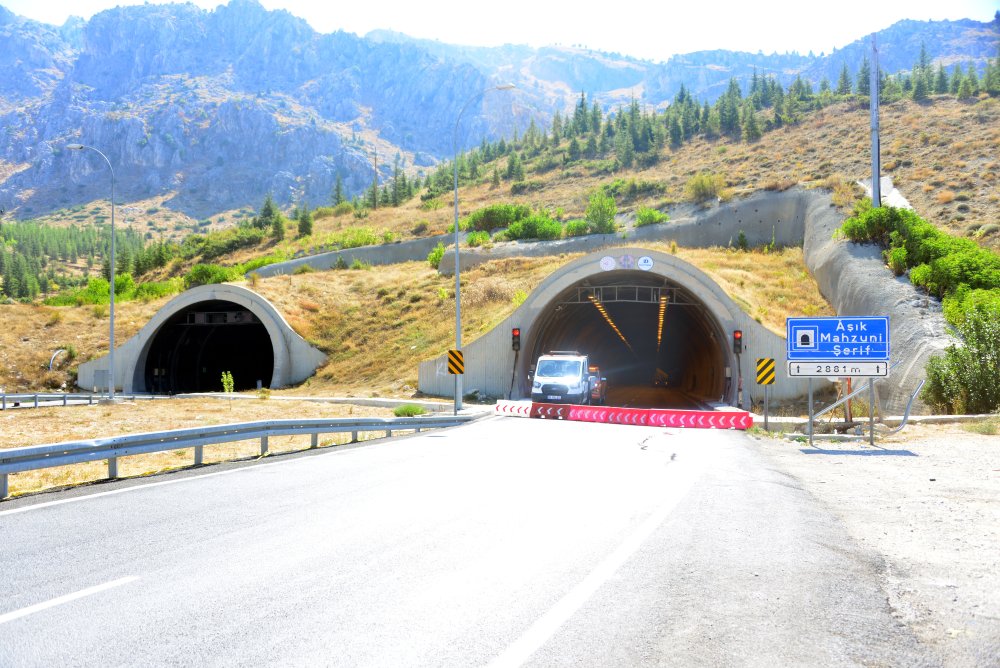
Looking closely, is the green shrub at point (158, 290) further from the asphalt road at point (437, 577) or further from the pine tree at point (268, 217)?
the asphalt road at point (437, 577)

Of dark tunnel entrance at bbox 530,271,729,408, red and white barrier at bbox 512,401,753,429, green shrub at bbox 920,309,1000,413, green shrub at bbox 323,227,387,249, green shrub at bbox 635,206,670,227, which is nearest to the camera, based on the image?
green shrub at bbox 920,309,1000,413

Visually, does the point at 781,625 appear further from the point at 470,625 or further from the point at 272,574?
the point at 272,574

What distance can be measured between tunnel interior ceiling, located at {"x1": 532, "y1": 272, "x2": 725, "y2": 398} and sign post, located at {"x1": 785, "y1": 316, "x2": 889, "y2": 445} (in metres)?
17.5

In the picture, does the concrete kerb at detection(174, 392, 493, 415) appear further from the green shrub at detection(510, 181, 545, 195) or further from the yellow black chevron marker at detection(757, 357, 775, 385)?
the green shrub at detection(510, 181, 545, 195)

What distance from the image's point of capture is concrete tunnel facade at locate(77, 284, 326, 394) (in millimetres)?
44906

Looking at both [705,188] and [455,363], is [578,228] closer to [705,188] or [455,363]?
[705,188]

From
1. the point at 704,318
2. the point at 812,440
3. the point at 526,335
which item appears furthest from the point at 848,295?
the point at 812,440

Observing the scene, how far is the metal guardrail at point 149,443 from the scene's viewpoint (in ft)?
35.1

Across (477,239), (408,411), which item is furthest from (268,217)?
(408,411)

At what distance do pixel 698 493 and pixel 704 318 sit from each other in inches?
1231

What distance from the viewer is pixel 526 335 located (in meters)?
36.0

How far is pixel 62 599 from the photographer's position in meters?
5.91

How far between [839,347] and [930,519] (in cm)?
1149

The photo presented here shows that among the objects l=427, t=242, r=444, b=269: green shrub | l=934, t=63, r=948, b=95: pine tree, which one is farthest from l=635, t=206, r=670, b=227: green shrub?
l=934, t=63, r=948, b=95: pine tree
